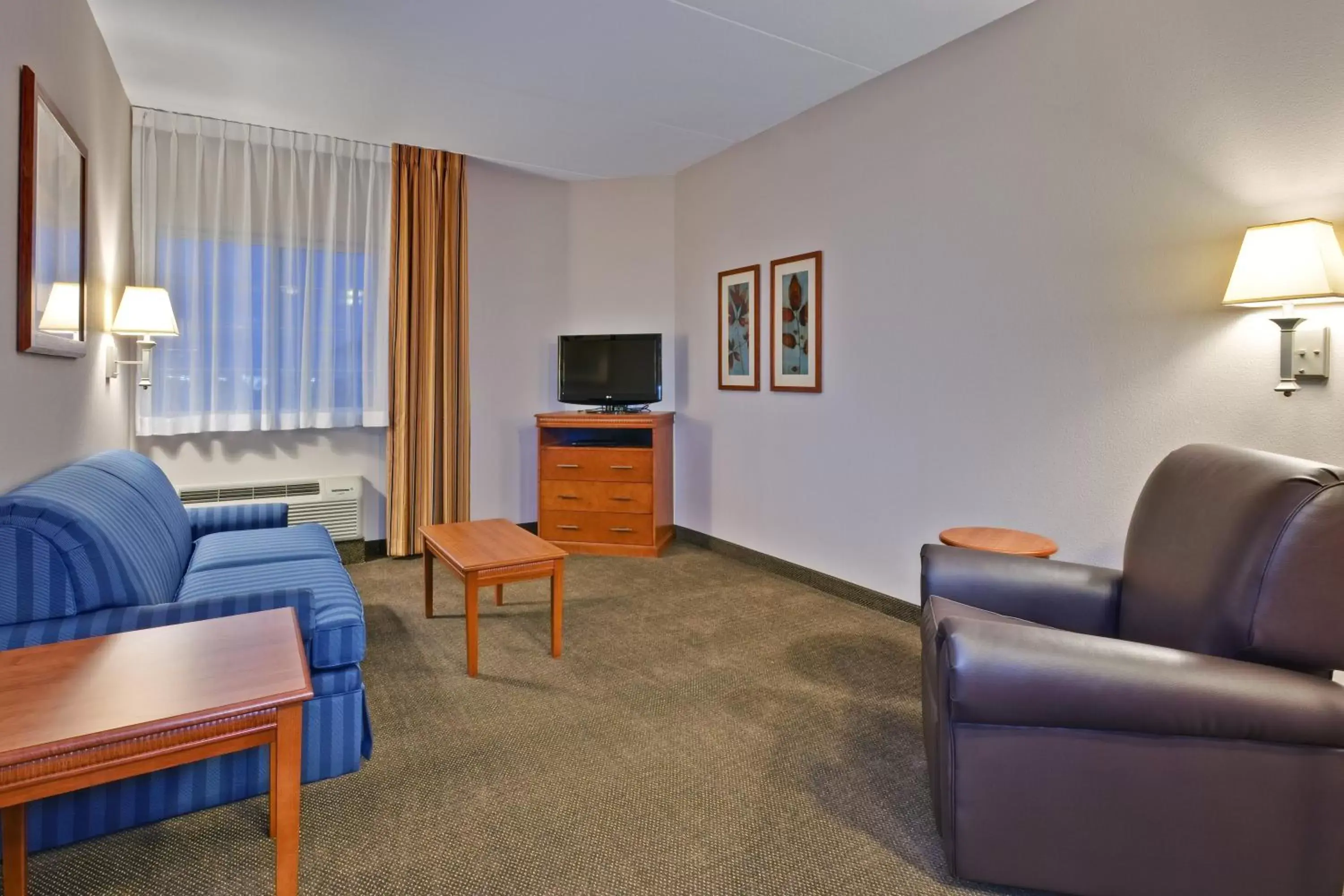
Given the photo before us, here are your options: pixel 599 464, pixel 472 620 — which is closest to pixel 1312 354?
pixel 472 620

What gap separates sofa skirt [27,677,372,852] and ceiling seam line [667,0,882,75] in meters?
2.83

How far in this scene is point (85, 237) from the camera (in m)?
2.88

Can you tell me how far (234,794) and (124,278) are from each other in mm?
3171

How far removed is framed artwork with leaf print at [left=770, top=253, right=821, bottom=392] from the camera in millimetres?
4340

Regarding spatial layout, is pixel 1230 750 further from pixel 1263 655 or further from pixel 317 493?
pixel 317 493

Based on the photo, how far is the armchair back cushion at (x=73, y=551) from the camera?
1.81m

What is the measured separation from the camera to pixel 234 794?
2070 millimetres

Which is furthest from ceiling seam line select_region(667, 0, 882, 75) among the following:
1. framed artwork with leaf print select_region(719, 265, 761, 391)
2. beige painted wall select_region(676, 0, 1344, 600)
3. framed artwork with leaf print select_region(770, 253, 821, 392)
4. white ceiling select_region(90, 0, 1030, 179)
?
framed artwork with leaf print select_region(719, 265, 761, 391)

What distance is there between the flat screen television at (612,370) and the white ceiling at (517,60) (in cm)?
137

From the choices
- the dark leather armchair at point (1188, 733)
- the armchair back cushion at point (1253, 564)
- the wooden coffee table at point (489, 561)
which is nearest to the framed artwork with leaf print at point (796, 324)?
the wooden coffee table at point (489, 561)

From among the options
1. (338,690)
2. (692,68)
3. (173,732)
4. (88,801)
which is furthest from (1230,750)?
(692,68)

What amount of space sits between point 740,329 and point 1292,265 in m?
3.15

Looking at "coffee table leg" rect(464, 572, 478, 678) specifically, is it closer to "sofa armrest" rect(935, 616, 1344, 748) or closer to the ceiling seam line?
"sofa armrest" rect(935, 616, 1344, 748)

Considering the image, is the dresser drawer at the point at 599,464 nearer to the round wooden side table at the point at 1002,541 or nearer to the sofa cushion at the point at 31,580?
the round wooden side table at the point at 1002,541
